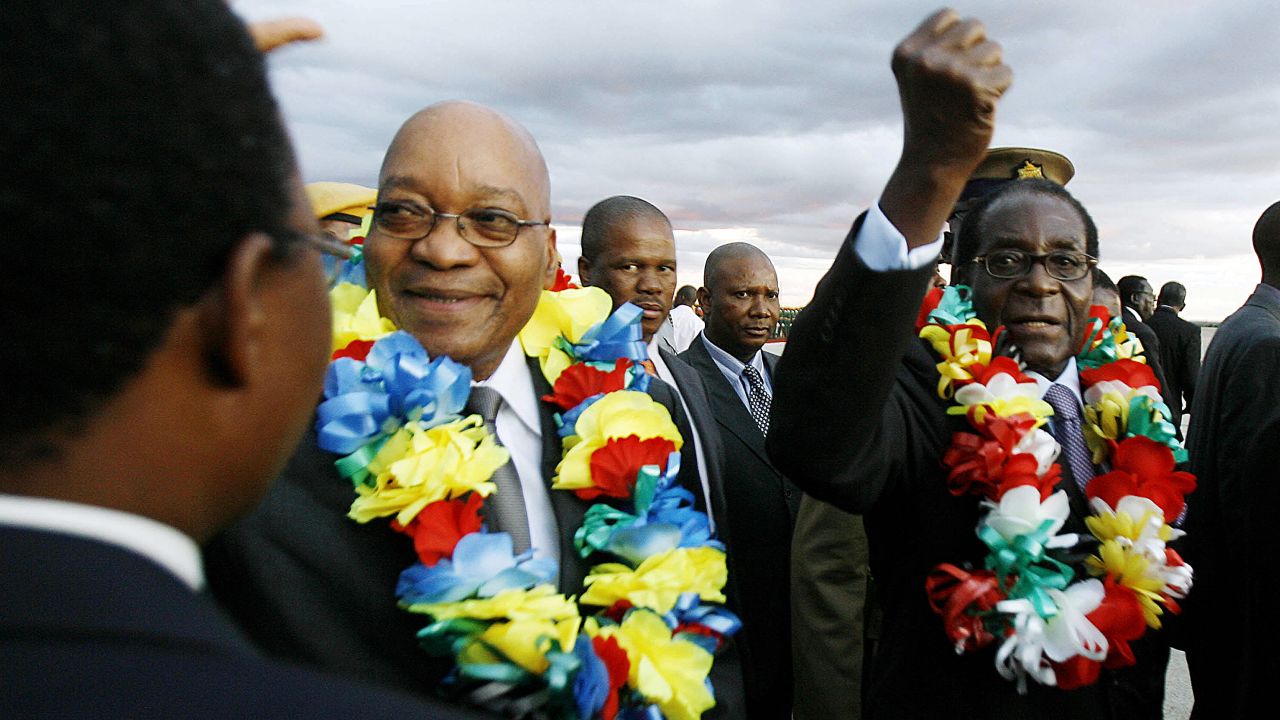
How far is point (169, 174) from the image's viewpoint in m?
0.63

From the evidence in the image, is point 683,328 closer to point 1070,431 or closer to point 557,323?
point 557,323

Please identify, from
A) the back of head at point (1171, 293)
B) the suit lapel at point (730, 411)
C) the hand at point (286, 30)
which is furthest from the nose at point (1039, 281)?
the back of head at point (1171, 293)

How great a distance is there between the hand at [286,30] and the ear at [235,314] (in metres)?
0.86

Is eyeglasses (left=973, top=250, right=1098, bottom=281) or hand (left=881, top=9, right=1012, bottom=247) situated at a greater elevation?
hand (left=881, top=9, right=1012, bottom=247)

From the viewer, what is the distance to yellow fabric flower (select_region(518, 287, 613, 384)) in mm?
2258

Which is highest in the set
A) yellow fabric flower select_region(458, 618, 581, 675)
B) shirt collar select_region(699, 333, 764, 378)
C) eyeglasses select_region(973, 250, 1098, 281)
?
eyeglasses select_region(973, 250, 1098, 281)

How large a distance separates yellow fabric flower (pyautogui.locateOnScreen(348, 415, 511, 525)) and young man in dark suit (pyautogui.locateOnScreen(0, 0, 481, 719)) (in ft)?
3.15

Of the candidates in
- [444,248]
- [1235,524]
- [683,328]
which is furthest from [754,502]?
[683,328]

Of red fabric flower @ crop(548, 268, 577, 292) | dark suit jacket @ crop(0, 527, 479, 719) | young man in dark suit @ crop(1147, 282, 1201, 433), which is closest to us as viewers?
dark suit jacket @ crop(0, 527, 479, 719)

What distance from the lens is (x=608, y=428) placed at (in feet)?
6.48

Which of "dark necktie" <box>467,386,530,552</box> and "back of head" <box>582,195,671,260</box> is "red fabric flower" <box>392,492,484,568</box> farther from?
"back of head" <box>582,195,671,260</box>

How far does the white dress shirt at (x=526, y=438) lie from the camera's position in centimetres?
190

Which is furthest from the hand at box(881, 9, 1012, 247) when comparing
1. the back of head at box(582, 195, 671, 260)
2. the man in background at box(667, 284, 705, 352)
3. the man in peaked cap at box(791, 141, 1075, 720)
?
the man in background at box(667, 284, 705, 352)

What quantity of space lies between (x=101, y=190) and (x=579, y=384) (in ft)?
5.13
